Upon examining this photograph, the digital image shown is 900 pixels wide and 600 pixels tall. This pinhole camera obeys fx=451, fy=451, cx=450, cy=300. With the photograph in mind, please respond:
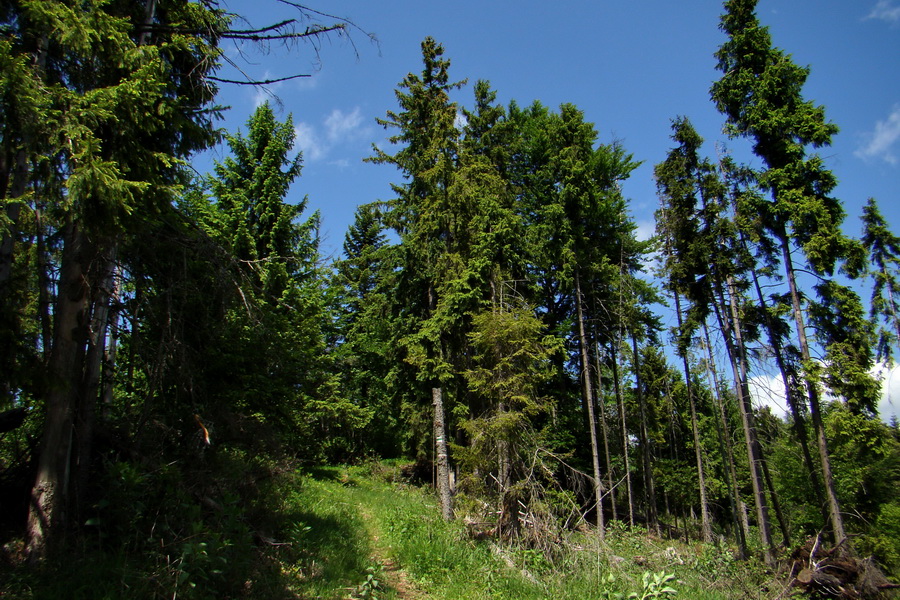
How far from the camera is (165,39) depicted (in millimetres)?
6680

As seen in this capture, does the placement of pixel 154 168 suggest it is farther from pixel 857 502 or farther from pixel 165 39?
pixel 857 502

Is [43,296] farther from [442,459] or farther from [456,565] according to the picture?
[442,459]

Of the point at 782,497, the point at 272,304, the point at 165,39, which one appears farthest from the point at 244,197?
the point at 782,497

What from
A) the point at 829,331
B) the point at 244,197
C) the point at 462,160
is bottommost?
the point at 829,331

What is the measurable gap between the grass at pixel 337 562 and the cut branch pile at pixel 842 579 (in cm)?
100

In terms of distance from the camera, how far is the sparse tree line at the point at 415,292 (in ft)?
16.8

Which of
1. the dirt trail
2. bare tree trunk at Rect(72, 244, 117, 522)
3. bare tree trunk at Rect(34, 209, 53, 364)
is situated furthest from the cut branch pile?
bare tree trunk at Rect(34, 209, 53, 364)

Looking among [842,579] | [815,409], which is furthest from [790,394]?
[842,579]

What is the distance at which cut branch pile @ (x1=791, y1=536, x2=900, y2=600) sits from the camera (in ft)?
32.0

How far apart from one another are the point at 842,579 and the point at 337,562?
11.3 m

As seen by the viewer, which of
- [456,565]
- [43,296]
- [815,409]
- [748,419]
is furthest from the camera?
[748,419]

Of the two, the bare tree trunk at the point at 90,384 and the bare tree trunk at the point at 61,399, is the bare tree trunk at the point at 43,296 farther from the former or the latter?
the bare tree trunk at the point at 90,384

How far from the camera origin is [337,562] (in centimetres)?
719

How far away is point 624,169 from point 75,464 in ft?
72.0
